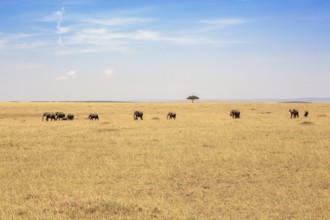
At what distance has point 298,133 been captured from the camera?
1058 inches

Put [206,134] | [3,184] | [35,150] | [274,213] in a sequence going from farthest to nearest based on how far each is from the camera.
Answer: [206,134], [35,150], [3,184], [274,213]

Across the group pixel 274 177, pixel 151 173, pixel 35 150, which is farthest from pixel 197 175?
pixel 35 150

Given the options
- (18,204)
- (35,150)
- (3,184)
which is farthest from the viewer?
(35,150)

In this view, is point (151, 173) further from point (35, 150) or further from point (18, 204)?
point (35, 150)

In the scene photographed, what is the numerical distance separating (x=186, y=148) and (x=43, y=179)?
28.1 feet

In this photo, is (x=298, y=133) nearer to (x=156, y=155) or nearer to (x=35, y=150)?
(x=156, y=155)

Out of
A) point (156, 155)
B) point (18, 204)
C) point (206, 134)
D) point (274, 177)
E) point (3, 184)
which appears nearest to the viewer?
point (18, 204)

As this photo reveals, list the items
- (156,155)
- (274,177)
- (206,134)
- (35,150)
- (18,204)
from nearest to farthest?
(18,204)
(274,177)
(156,155)
(35,150)
(206,134)

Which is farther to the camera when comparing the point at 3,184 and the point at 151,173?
the point at 151,173

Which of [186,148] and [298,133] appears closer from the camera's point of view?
[186,148]

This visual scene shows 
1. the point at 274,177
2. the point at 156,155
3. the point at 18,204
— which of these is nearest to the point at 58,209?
the point at 18,204

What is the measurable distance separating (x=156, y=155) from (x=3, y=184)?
23.4ft

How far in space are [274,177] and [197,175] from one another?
8.21 feet

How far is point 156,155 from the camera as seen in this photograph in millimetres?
17891
